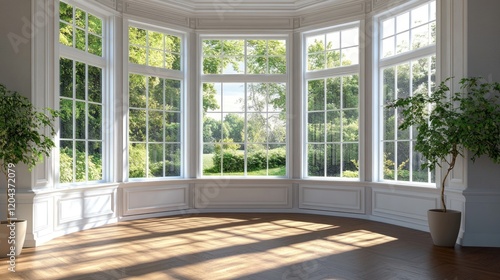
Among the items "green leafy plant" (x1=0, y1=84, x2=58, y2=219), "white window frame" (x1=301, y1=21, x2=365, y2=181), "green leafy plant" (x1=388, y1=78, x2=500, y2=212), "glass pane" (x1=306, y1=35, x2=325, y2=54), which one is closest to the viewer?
"green leafy plant" (x1=0, y1=84, x2=58, y2=219)

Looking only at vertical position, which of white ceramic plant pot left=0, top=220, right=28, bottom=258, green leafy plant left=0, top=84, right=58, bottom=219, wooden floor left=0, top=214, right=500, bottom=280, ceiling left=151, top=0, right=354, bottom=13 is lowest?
wooden floor left=0, top=214, right=500, bottom=280

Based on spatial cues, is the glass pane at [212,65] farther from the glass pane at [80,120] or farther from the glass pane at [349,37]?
the glass pane at [80,120]

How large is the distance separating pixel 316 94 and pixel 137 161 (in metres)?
3.08

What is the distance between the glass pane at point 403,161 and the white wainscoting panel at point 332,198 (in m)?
0.68

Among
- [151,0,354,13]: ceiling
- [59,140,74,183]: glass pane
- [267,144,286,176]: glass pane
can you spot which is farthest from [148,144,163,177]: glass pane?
[151,0,354,13]: ceiling

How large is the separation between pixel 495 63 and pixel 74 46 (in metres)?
5.09

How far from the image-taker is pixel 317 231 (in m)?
5.67

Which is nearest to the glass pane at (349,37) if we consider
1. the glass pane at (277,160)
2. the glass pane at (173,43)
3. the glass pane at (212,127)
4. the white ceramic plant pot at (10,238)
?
the glass pane at (277,160)

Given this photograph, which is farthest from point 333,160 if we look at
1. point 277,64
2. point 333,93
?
point 277,64

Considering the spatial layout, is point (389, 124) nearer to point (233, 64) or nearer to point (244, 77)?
point (244, 77)

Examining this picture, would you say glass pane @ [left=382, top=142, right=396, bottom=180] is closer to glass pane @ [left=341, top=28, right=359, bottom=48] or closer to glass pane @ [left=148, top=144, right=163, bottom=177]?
glass pane @ [left=341, top=28, right=359, bottom=48]

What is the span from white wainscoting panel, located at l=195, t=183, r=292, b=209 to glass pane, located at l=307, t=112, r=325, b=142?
903mm

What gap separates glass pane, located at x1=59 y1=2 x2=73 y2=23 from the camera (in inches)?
218

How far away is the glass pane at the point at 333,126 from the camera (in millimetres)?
7020
